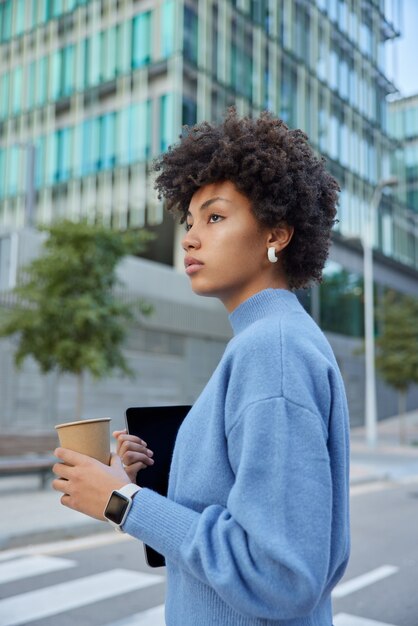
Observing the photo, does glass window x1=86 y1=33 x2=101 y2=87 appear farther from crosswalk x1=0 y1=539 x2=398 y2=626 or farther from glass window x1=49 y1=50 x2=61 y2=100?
crosswalk x1=0 y1=539 x2=398 y2=626

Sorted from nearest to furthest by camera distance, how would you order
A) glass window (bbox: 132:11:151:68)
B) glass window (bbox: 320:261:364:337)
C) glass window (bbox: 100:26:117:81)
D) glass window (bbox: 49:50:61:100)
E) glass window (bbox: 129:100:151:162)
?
glass window (bbox: 129:100:151:162), glass window (bbox: 132:11:151:68), glass window (bbox: 100:26:117:81), glass window (bbox: 49:50:61:100), glass window (bbox: 320:261:364:337)

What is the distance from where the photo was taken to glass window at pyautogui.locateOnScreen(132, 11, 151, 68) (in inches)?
1019

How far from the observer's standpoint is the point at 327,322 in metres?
31.0

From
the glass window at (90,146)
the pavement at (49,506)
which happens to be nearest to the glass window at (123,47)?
the glass window at (90,146)

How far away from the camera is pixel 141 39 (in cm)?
2630

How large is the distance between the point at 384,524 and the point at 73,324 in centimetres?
671

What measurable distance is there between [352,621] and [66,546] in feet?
11.1

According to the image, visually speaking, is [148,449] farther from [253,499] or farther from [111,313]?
[111,313]

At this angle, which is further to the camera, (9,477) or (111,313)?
(111,313)

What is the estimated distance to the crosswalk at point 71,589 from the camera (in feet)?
15.6

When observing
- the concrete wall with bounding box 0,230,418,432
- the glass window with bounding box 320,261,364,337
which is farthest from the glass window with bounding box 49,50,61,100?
the glass window with bounding box 320,261,364,337

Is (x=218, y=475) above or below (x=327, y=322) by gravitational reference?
below

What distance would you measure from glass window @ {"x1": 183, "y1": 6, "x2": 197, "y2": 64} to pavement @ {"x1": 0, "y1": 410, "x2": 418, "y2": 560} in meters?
15.8

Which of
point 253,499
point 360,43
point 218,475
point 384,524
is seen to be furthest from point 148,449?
point 360,43
